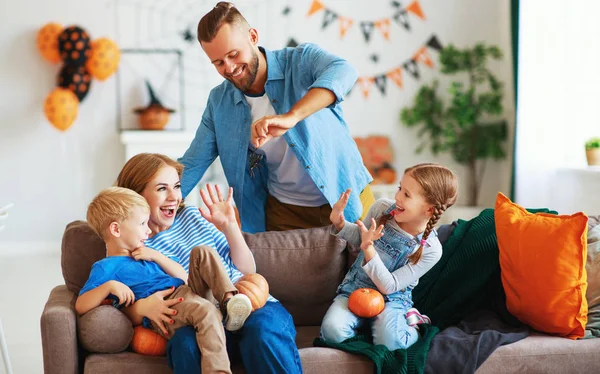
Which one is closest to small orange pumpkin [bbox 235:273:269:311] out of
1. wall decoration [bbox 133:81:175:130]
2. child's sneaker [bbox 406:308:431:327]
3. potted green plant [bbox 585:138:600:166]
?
child's sneaker [bbox 406:308:431:327]

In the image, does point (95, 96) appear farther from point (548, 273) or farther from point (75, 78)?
point (548, 273)

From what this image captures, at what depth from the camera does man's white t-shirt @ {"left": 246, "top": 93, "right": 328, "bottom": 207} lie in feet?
8.77

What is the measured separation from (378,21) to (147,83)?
199cm

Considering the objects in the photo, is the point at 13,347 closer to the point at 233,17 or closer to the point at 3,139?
the point at 233,17

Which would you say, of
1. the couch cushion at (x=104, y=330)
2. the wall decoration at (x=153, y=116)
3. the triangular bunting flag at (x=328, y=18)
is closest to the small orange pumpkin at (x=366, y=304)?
the couch cushion at (x=104, y=330)

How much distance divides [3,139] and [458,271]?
4.35 metres

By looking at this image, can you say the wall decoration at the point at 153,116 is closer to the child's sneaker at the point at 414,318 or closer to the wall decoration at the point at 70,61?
the wall decoration at the point at 70,61

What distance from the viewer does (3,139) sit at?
565 centimetres

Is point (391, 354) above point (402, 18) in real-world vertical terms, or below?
below

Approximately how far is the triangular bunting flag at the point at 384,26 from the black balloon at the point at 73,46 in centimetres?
239

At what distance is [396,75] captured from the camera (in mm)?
6020

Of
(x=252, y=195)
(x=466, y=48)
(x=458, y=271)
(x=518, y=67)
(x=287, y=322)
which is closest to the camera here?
(x=287, y=322)

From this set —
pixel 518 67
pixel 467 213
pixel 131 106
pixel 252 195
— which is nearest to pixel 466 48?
pixel 518 67

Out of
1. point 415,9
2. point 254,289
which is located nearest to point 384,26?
point 415,9
